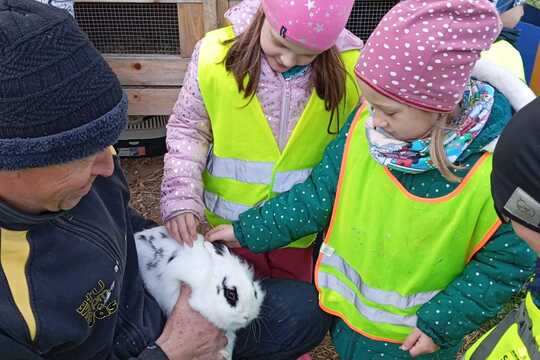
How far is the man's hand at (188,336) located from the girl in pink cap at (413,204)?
1.00 feet

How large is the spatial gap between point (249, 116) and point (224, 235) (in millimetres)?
431

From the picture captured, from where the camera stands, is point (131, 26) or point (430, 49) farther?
point (131, 26)

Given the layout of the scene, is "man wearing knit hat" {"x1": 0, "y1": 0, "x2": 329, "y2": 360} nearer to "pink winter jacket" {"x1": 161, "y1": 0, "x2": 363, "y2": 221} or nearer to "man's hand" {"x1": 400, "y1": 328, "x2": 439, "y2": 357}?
"pink winter jacket" {"x1": 161, "y1": 0, "x2": 363, "y2": 221}

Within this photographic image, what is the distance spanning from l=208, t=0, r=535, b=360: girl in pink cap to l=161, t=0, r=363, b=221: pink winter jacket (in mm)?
207

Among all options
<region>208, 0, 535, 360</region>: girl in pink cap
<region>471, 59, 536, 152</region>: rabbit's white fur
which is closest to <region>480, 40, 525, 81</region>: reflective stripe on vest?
<region>471, 59, 536, 152</region>: rabbit's white fur

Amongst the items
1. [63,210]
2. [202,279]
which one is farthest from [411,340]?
[63,210]

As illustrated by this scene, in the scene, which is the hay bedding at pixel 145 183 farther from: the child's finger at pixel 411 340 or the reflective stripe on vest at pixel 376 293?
the child's finger at pixel 411 340

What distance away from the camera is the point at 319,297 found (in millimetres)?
2102

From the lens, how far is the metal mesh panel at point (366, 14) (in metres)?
3.14

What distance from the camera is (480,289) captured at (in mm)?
1729

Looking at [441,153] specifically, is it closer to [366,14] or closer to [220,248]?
[220,248]

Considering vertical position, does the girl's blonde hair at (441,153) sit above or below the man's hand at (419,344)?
above

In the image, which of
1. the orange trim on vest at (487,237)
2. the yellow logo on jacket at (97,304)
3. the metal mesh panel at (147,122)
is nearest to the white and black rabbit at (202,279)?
the yellow logo on jacket at (97,304)

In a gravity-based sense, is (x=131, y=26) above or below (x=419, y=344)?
above
